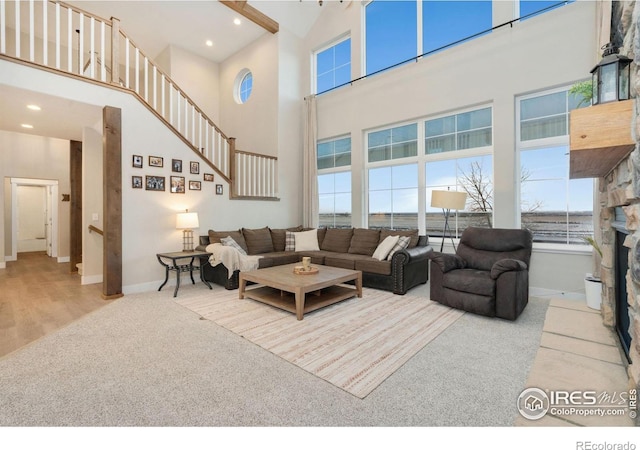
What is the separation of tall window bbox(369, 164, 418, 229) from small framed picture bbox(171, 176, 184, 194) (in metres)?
3.40

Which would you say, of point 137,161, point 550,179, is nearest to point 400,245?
point 550,179

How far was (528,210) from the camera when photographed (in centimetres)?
417

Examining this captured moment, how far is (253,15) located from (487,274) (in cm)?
625

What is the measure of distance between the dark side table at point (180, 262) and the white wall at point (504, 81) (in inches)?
143

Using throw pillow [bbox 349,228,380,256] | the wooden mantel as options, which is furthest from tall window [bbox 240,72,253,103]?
the wooden mantel

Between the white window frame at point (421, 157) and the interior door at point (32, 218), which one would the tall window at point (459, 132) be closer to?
the white window frame at point (421, 157)

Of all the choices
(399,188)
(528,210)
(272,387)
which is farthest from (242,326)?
(528,210)

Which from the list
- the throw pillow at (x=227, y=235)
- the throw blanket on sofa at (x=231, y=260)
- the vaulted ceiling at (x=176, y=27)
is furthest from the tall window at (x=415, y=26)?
the throw blanket on sofa at (x=231, y=260)

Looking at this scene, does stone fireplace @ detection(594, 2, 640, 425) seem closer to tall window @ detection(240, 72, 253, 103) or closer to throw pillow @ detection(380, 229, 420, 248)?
throw pillow @ detection(380, 229, 420, 248)

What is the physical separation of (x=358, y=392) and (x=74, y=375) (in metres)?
1.94

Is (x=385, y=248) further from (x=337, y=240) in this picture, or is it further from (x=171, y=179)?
(x=171, y=179)

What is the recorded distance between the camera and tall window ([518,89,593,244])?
381 cm

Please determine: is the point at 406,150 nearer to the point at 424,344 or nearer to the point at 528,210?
the point at 528,210

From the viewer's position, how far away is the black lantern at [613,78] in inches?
68.0
